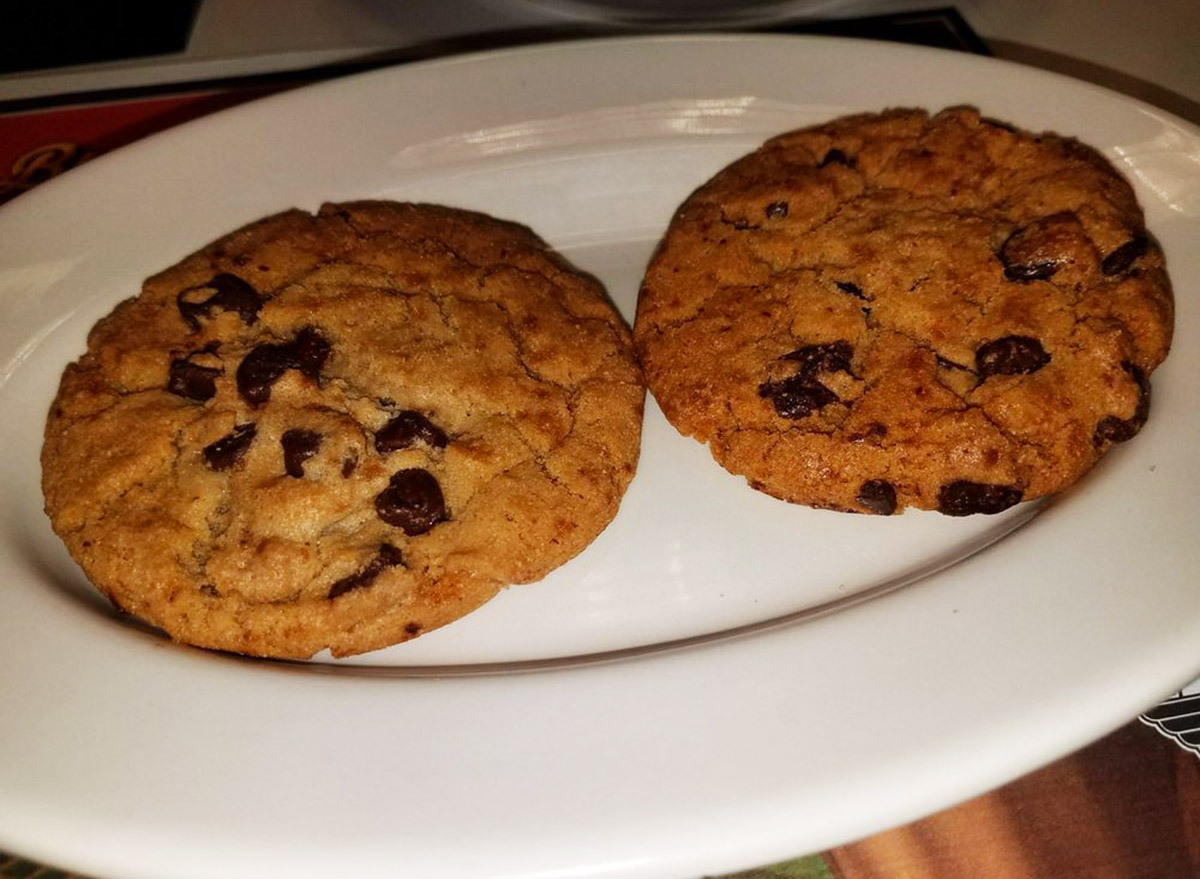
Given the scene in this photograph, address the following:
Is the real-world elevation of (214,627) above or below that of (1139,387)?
below

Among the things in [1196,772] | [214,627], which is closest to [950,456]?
[1196,772]

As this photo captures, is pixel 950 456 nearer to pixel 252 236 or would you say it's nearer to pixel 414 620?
pixel 414 620

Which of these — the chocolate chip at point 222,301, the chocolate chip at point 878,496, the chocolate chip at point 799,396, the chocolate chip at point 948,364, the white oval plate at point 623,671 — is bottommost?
the white oval plate at point 623,671

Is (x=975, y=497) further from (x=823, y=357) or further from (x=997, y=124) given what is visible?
(x=997, y=124)

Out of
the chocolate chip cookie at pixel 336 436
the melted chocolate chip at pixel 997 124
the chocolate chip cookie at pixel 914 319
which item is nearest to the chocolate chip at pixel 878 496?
the chocolate chip cookie at pixel 914 319

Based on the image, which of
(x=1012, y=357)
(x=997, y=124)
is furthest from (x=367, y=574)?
(x=997, y=124)

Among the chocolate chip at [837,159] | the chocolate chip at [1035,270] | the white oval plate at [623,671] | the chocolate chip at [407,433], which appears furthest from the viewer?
the chocolate chip at [837,159]

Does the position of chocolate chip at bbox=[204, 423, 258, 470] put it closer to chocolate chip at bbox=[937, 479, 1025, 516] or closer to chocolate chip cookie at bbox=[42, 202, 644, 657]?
chocolate chip cookie at bbox=[42, 202, 644, 657]

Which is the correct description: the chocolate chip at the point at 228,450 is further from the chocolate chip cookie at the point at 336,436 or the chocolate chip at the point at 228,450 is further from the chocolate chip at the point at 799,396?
the chocolate chip at the point at 799,396
